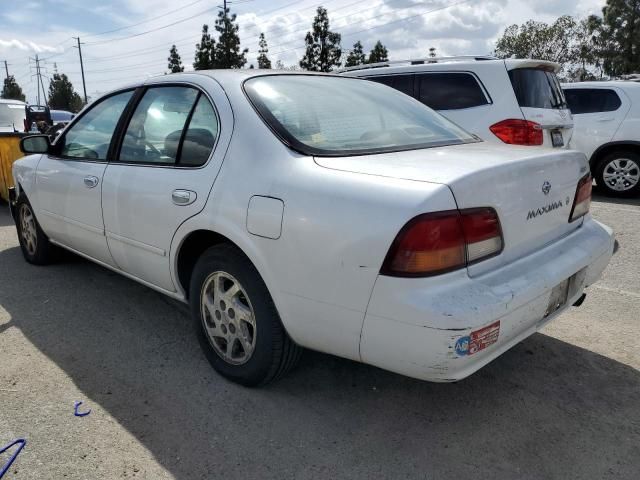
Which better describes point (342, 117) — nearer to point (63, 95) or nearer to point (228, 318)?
point (228, 318)

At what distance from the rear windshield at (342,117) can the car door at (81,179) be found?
1262mm

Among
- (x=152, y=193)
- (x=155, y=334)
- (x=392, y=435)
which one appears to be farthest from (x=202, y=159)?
(x=392, y=435)

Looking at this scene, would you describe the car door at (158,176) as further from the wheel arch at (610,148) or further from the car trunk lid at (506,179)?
the wheel arch at (610,148)

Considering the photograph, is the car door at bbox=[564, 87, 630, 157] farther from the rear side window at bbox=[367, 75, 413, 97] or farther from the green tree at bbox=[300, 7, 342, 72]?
the green tree at bbox=[300, 7, 342, 72]

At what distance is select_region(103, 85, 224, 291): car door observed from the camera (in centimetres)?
280

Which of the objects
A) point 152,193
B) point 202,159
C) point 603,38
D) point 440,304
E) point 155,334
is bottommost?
point 155,334

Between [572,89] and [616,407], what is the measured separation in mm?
7569

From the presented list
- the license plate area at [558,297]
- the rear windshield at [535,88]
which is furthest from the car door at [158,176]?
the rear windshield at [535,88]

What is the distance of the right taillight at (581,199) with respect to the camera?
275 cm

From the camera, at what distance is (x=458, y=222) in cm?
203

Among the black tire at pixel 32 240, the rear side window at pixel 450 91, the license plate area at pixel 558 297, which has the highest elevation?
the rear side window at pixel 450 91

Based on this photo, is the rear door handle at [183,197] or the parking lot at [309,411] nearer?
the parking lot at [309,411]

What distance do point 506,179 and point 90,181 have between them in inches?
104

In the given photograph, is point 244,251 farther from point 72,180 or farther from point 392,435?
point 72,180
